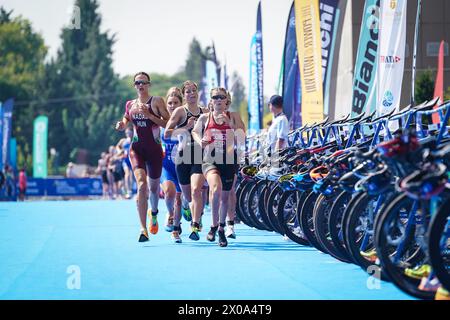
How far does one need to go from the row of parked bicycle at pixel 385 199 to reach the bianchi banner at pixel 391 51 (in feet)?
14.6

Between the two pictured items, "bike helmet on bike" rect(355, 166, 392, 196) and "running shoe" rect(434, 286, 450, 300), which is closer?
"running shoe" rect(434, 286, 450, 300)

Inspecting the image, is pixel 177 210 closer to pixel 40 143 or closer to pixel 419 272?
pixel 419 272

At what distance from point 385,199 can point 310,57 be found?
37.7 feet

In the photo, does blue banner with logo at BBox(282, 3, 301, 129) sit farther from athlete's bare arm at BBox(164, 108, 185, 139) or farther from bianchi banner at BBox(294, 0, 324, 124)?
athlete's bare arm at BBox(164, 108, 185, 139)

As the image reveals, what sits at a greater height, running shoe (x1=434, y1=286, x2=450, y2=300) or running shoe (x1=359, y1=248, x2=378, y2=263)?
running shoe (x1=434, y1=286, x2=450, y2=300)

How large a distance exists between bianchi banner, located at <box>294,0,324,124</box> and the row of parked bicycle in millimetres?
6895

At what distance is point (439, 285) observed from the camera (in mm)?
6570

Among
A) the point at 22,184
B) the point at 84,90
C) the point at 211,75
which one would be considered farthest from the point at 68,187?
the point at 84,90

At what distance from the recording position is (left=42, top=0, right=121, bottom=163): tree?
9606 centimetres

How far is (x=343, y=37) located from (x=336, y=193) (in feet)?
85.8

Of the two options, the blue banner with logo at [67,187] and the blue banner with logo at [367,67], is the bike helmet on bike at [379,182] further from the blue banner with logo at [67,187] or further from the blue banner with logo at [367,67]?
the blue banner with logo at [67,187]

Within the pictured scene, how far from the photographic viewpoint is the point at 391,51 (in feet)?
53.3

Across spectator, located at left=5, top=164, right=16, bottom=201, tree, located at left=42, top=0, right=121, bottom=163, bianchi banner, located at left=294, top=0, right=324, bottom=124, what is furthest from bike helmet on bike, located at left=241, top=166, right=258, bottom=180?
tree, located at left=42, top=0, right=121, bottom=163

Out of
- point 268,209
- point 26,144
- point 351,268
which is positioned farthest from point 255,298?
point 26,144
